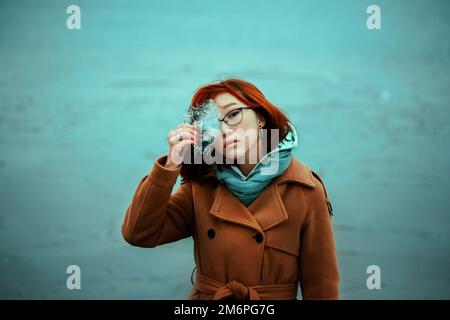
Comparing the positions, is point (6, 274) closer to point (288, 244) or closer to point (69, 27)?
point (69, 27)

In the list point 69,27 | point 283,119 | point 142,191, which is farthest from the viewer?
point 69,27

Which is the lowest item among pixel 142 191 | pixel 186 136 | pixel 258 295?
pixel 258 295

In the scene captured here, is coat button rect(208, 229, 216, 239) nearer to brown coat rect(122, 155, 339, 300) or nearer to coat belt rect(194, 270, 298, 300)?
brown coat rect(122, 155, 339, 300)

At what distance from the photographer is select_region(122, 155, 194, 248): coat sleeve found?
50.1 inches

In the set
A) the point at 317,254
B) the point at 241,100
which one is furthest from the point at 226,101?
the point at 317,254

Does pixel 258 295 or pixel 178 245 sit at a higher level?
pixel 258 295

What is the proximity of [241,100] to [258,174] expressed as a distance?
0.60ft

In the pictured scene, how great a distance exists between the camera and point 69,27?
2439mm

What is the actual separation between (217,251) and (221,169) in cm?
20

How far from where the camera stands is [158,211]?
1.30 metres

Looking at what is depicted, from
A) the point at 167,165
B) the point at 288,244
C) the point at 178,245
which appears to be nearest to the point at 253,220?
the point at 288,244

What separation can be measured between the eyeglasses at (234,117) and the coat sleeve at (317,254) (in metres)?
0.25

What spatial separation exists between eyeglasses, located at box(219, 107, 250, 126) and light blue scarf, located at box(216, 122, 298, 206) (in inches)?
4.2

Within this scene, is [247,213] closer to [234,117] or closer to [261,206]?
[261,206]
